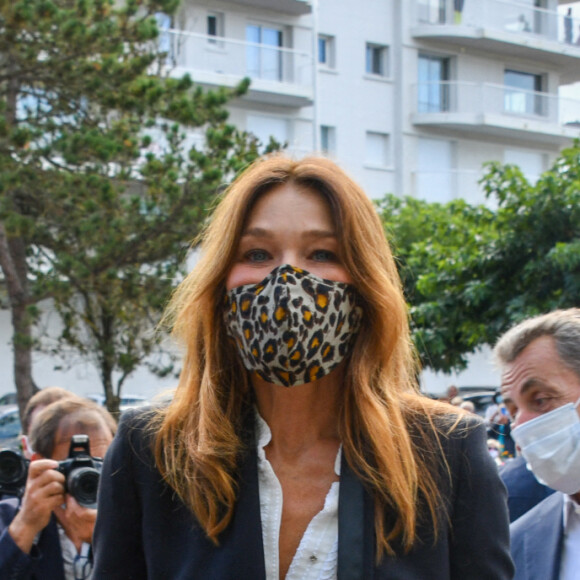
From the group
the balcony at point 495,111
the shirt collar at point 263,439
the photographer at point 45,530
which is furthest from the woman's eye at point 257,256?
the balcony at point 495,111

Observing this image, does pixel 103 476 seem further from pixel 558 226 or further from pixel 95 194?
pixel 558 226

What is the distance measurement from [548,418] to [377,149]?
26365mm

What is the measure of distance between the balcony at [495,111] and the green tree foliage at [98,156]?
17745 mm

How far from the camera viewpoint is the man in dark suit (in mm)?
3307

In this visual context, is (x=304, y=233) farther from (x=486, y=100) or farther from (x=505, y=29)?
(x=505, y=29)

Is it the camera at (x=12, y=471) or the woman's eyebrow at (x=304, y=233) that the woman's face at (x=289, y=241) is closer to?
the woman's eyebrow at (x=304, y=233)

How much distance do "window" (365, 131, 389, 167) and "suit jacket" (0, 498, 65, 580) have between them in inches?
1018

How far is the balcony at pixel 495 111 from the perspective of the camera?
97.1ft

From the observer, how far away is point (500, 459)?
7.12m

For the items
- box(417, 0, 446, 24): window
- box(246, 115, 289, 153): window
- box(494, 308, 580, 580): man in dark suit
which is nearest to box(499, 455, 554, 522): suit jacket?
box(494, 308, 580, 580): man in dark suit

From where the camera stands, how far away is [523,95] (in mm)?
31609

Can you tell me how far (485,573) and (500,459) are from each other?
17.4 ft

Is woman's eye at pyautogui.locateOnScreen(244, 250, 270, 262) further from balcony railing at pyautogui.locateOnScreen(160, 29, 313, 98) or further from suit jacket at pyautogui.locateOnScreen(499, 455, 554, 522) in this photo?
balcony railing at pyautogui.locateOnScreen(160, 29, 313, 98)

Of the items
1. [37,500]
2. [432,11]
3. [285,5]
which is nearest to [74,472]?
[37,500]
